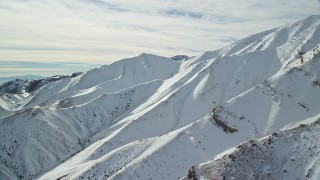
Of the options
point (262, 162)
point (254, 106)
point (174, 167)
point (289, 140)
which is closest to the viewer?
point (262, 162)

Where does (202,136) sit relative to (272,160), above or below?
below

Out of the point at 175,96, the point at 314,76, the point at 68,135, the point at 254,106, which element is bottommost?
the point at 68,135

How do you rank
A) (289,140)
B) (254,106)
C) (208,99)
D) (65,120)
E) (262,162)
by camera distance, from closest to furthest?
1. (262,162)
2. (289,140)
3. (254,106)
4. (208,99)
5. (65,120)

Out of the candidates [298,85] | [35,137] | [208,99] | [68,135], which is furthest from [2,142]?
[298,85]

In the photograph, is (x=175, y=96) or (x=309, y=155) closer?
(x=309, y=155)

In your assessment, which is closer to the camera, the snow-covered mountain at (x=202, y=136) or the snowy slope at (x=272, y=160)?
the snowy slope at (x=272, y=160)

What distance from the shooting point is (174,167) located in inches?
3804

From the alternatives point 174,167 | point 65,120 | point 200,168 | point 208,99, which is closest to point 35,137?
point 65,120

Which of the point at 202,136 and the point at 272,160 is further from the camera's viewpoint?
the point at 202,136

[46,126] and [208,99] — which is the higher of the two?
[208,99]

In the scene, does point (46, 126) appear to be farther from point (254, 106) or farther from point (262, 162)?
point (262, 162)

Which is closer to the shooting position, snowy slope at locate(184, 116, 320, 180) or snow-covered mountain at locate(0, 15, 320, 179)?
snowy slope at locate(184, 116, 320, 180)

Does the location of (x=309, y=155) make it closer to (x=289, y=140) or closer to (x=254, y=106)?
(x=289, y=140)

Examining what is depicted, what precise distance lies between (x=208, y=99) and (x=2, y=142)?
113 metres
